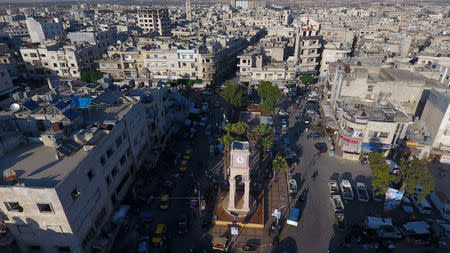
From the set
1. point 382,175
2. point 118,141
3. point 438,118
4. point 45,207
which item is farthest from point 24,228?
point 438,118

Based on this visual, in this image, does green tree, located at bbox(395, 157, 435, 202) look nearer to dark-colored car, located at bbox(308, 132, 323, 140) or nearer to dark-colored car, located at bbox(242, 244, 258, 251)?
dark-colored car, located at bbox(308, 132, 323, 140)

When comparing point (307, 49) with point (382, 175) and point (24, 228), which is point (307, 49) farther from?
point (24, 228)

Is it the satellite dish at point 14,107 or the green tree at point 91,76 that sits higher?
the satellite dish at point 14,107

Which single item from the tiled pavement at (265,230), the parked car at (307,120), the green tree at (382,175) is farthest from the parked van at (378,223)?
the parked car at (307,120)

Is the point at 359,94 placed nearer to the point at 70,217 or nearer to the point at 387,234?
the point at 387,234

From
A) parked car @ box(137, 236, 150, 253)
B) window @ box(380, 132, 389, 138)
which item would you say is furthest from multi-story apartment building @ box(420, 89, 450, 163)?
parked car @ box(137, 236, 150, 253)

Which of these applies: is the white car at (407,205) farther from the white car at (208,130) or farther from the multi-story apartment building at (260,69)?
the multi-story apartment building at (260,69)

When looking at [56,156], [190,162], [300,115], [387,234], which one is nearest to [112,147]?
[56,156]
